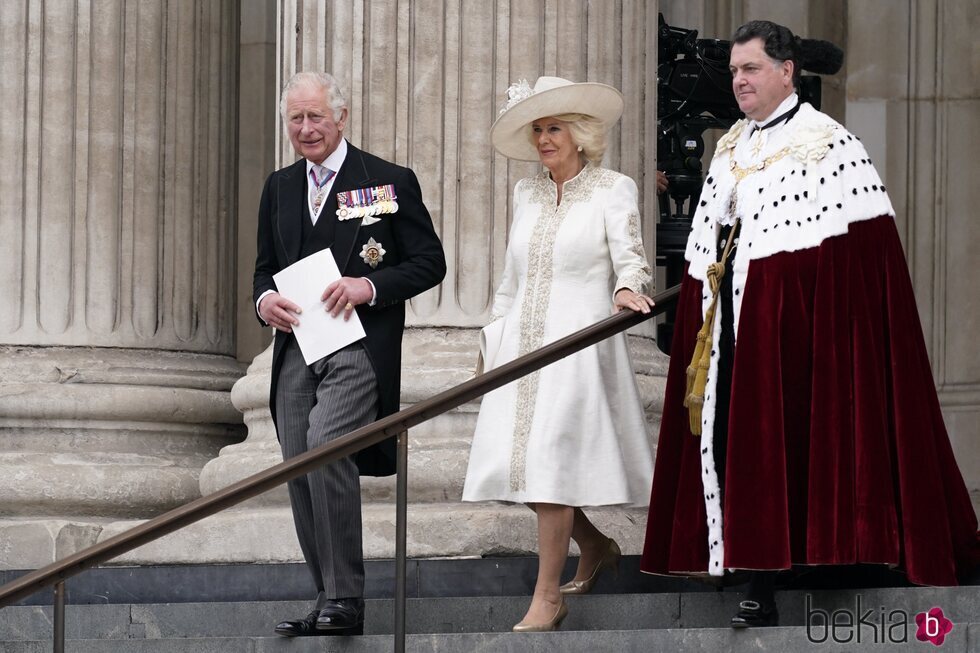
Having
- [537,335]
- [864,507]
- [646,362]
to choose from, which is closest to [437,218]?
[646,362]

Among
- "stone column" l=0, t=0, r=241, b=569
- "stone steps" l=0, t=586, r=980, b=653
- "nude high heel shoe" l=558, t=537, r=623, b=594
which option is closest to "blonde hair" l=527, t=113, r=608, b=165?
Answer: "nude high heel shoe" l=558, t=537, r=623, b=594

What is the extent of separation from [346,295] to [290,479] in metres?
0.65

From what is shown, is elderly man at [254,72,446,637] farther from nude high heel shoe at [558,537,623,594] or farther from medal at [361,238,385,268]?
nude high heel shoe at [558,537,623,594]

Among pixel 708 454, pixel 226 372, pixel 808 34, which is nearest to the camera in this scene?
pixel 708 454

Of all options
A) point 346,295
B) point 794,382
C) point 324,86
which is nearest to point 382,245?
point 346,295

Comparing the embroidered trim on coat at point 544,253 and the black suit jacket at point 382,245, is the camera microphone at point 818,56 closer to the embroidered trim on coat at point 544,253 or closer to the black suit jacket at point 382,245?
the embroidered trim on coat at point 544,253

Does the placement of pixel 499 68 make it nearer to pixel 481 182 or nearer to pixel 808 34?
pixel 481 182

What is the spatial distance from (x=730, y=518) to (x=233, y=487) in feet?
4.79

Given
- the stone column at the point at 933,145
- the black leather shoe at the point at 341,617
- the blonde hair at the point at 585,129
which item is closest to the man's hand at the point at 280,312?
the black leather shoe at the point at 341,617

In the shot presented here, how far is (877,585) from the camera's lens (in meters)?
6.83

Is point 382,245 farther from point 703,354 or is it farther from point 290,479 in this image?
point 703,354

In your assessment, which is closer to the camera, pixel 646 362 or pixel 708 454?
pixel 708 454

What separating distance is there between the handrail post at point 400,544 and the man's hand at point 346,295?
522 millimetres

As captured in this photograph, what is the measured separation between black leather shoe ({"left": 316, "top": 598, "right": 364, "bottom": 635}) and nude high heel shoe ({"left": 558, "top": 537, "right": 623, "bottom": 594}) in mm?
798
